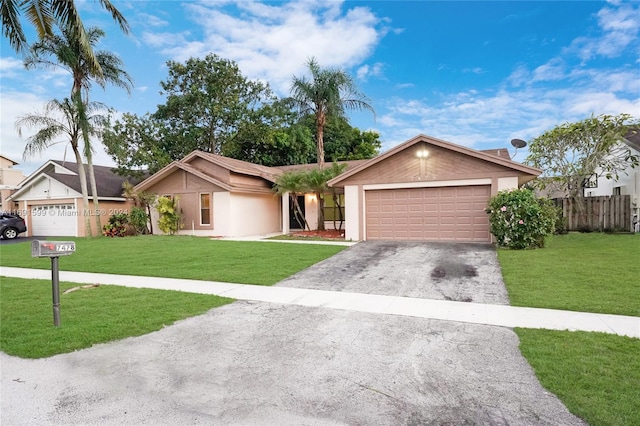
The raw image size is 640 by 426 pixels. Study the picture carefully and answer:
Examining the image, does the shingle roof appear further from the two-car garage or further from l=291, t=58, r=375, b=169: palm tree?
the two-car garage

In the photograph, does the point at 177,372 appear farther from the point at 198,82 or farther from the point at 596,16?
the point at 198,82

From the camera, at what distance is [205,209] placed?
62.1 ft

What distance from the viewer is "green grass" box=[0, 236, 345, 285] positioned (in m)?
8.67

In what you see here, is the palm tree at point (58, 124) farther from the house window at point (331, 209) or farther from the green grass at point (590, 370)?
the green grass at point (590, 370)

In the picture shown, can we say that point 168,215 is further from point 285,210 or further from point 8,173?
point 8,173

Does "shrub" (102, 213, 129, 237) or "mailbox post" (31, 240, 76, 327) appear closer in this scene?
"mailbox post" (31, 240, 76, 327)

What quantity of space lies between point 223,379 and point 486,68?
60.4ft

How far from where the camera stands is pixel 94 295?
670 cm

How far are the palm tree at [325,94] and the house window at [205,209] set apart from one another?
20.5ft

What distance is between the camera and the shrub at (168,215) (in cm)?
1894

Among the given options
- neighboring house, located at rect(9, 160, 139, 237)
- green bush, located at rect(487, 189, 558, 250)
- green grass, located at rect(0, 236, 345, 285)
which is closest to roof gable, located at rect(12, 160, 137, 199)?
neighboring house, located at rect(9, 160, 139, 237)

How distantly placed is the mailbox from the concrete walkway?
2701 mm

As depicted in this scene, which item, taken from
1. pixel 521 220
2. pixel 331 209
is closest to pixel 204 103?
pixel 331 209

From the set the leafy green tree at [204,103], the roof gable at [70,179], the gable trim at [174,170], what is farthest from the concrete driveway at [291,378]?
the leafy green tree at [204,103]
